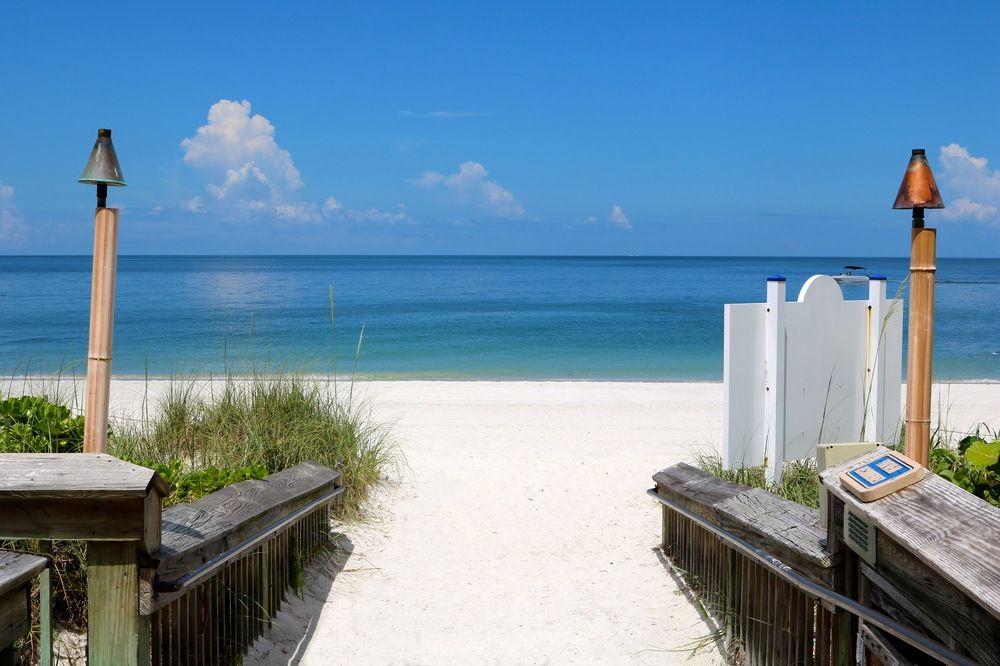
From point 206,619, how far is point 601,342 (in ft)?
75.8

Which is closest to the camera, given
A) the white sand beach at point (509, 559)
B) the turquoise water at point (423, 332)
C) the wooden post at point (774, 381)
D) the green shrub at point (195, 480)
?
the white sand beach at point (509, 559)

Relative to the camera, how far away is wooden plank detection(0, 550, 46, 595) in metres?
2.28

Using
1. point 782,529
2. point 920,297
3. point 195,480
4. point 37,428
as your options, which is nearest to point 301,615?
point 195,480

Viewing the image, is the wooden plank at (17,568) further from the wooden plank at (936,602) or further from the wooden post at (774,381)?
the wooden post at (774,381)

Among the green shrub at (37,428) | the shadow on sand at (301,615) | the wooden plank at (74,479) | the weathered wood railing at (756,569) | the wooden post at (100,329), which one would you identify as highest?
the wooden post at (100,329)

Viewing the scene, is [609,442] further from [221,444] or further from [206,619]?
[206,619]

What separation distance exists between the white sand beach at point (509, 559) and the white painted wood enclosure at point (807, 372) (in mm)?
1025

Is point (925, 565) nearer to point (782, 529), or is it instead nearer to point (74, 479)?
point (782, 529)

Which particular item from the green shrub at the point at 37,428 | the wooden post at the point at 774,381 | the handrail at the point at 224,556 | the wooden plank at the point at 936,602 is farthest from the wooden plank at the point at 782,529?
the green shrub at the point at 37,428

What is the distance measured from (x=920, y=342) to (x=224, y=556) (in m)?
2.96

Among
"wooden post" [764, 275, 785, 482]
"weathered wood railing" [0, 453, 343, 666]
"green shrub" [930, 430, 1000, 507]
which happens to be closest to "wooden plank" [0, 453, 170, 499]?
"weathered wood railing" [0, 453, 343, 666]

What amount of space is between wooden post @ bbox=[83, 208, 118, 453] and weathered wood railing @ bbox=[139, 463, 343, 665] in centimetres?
47

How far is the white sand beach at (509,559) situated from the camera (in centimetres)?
439

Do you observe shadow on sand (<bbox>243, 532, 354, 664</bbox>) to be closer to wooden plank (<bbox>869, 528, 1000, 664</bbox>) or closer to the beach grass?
the beach grass
